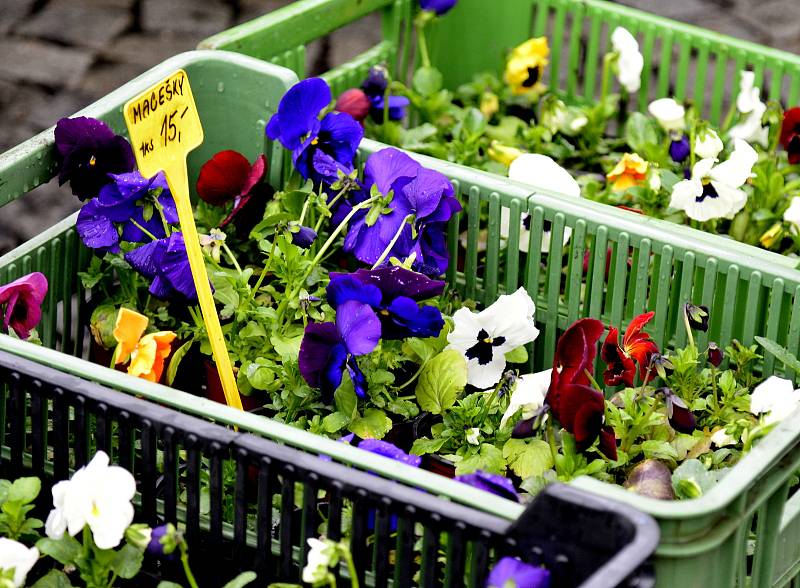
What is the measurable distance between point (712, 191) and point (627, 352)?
1.47 feet

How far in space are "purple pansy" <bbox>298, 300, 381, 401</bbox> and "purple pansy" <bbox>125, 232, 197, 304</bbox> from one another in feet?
0.68

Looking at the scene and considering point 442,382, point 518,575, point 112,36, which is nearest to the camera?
point 518,575

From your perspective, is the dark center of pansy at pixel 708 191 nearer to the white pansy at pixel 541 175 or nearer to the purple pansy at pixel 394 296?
the white pansy at pixel 541 175

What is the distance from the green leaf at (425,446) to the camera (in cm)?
162

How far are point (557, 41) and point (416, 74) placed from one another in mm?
281

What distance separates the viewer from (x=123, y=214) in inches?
70.2

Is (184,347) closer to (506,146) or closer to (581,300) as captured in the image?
(581,300)

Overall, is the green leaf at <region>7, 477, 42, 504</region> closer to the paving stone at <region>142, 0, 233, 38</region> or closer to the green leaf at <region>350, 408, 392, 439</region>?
the green leaf at <region>350, 408, 392, 439</region>

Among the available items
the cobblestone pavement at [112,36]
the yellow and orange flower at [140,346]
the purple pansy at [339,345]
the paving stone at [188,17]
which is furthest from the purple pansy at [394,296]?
the paving stone at [188,17]

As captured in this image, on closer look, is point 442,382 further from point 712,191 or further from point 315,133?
point 712,191

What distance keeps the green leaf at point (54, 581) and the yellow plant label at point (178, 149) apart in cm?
30

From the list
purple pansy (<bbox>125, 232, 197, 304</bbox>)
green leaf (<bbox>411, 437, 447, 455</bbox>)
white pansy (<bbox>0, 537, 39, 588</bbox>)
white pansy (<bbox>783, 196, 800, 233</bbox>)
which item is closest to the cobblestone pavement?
purple pansy (<bbox>125, 232, 197, 304</bbox>)

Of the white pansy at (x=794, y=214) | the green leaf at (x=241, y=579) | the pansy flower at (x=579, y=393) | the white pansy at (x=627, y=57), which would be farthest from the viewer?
the white pansy at (x=627, y=57)

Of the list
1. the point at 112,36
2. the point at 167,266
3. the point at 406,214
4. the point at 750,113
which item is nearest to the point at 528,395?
the point at 406,214
